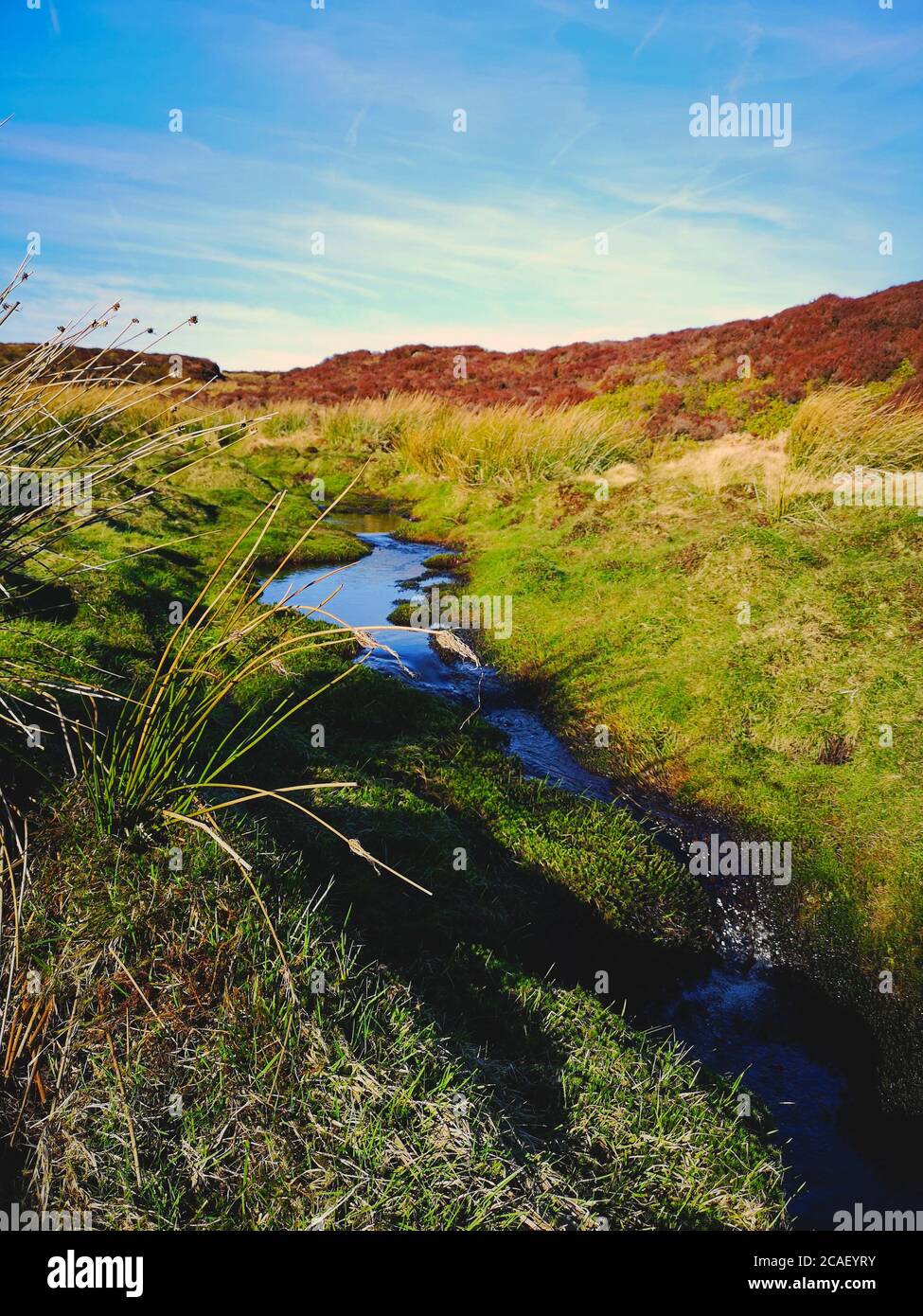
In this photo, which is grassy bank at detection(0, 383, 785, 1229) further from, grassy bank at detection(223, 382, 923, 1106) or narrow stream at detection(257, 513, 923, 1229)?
grassy bank at detection(223, 382, 923, 1106)

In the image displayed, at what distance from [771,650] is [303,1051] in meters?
5.95

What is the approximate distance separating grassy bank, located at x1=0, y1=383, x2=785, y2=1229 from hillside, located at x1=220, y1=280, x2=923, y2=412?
18475 mm

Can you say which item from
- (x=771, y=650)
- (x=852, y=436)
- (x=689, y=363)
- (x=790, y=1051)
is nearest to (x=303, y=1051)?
(x=790, y=1051)

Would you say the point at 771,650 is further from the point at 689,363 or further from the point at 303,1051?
the point at 689,363

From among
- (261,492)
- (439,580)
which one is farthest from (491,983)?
(261,492)

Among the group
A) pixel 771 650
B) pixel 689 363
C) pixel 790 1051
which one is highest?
pixel 689 363

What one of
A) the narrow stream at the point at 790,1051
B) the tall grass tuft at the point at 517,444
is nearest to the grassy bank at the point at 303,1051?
the narrow stream at the point at 790,1051

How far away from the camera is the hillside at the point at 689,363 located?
743 inches

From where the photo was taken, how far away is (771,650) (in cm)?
706

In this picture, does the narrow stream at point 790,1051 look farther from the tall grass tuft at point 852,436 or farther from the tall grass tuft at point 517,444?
the tall grass tuft at point 517,444

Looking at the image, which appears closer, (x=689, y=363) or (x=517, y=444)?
(x=517, y=444)

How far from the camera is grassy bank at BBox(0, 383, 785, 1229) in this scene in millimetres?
2143

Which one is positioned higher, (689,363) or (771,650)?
(689,363)

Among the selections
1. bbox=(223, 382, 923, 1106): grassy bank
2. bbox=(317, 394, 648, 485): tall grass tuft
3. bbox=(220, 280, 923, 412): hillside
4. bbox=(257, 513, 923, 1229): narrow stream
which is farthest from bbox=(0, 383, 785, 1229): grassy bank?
bbox=(220, 280, 923, 412): hillside
